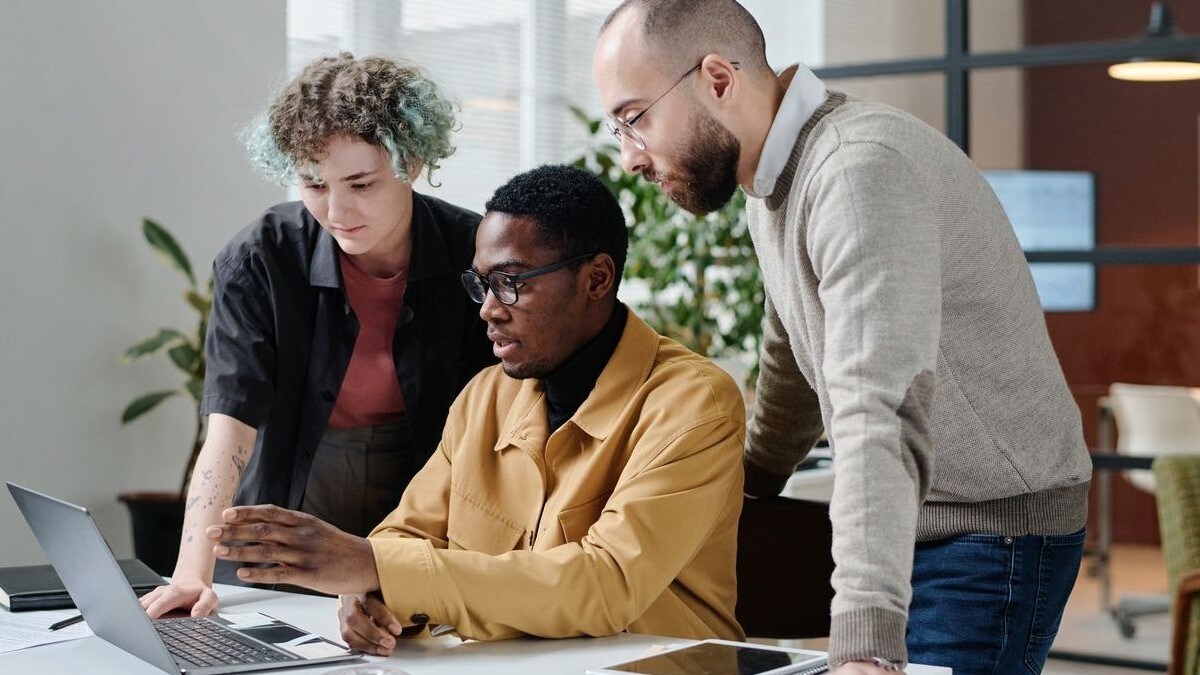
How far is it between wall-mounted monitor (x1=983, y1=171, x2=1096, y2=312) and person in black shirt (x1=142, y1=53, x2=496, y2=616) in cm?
293

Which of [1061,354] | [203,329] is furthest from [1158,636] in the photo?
[203,329]

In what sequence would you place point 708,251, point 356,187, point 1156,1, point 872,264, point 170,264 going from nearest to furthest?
point 872,264 < point 356,187 < point 170,264 < point 1156,1 < point 708,251

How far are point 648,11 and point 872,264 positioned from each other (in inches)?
16.1

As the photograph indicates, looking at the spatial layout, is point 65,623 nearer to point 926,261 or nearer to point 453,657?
point 453,657

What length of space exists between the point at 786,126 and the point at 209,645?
87 cm

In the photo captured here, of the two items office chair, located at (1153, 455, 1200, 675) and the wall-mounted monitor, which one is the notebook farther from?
the wall-mounted monitor

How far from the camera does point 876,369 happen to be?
1275 millimetres

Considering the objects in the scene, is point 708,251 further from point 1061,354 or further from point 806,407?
point 806,407

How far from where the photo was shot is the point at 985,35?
482 cm

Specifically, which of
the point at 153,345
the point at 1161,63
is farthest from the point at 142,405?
the point at 1161,63

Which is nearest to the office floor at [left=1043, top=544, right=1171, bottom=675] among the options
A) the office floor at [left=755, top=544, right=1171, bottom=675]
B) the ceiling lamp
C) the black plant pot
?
the office floor at [left=755, top=544, right=1171, bottom=675]

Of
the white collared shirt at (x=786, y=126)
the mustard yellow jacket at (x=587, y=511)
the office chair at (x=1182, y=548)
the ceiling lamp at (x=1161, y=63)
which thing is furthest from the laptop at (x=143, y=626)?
the ceiling lamp at (x=1161, y=63)

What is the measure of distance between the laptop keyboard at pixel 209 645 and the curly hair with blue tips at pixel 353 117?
0.67 metres

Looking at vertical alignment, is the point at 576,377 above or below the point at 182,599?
above
